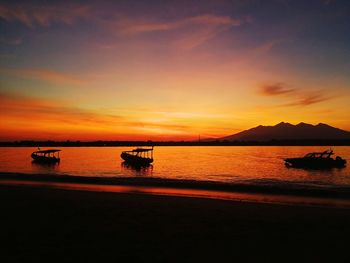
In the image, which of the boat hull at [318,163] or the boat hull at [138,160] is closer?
the boat hull at [318,163]

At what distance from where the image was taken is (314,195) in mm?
24109

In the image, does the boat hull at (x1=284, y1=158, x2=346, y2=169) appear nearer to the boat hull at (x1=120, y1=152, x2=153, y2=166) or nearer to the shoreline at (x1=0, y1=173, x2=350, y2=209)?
the boat hull at (x1=120, y1=152, x2=153, y2=166)

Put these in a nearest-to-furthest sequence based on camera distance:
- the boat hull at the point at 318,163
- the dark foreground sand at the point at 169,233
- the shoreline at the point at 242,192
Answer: the dark foreground sand at the point at 169,233, the shoreline at the point at 242,192, the boat hull at the point at 318,163

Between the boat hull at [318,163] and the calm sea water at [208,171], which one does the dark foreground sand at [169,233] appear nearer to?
the calm sea water at [208,171]

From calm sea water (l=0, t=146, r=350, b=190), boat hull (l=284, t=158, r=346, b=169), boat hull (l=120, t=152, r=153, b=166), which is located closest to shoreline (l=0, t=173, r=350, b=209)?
calm sea water (l=0, t=146, r=350, b=190)

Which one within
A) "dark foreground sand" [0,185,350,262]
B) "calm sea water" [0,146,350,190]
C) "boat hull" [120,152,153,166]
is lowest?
"calm sea water" [0,146,350,190]

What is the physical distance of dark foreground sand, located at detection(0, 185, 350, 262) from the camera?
27.0ft

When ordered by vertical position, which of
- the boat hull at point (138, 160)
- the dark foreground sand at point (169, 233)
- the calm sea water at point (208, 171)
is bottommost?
the calm sea water at point (208, 171)

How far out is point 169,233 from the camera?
10.5 meters

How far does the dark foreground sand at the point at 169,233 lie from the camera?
8228mm

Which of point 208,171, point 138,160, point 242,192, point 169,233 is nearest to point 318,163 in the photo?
point 208,171

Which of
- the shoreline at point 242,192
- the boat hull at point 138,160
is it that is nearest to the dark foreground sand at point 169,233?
the shoreline at point 242,192

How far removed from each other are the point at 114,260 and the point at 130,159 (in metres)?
61.6

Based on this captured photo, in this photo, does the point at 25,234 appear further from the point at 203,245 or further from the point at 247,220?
the point at 247,220
